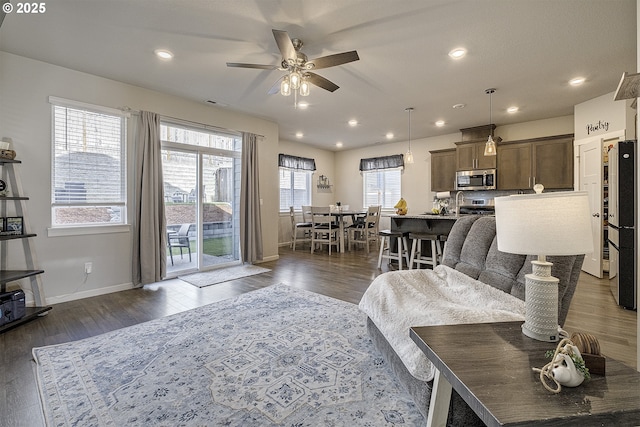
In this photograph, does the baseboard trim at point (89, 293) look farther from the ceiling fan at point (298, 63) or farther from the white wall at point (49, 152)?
the ceiling fan at point (298, 63)

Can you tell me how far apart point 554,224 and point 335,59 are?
2.25m

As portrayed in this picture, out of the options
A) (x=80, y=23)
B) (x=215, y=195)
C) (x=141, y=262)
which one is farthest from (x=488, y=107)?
(x=141, y=262)

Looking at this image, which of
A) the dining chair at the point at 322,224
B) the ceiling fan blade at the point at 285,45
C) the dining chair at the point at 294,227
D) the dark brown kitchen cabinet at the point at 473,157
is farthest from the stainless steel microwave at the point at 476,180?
the ceiling fan blade at the point at 285,45

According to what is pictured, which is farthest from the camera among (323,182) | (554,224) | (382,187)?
(323,182)

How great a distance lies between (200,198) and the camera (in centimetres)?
486

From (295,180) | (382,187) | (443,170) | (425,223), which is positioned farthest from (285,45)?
(382,187)

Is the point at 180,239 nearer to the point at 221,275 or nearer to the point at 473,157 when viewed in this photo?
the point at 221,275

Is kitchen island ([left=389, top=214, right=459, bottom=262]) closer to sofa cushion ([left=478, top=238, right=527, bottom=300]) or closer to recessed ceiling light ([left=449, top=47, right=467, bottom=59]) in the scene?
recessed ceiling light ([left=449, top=47, right=467, bottom=59])

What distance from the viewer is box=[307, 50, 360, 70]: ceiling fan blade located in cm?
255

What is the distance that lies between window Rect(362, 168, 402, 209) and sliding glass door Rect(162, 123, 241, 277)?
4329mm

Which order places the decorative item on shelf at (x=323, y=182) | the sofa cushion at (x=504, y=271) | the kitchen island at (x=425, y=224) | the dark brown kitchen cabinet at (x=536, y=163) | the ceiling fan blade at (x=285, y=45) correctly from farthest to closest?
the decorative item on shelf at (x=323, y=182), the dark brown kitchen cabinet at (x=536, y=163), the kitchen island at (x=425, y=224), the ceiling fan blade at (x=285, y=45), the sofa cushion at (x=504, y=271)

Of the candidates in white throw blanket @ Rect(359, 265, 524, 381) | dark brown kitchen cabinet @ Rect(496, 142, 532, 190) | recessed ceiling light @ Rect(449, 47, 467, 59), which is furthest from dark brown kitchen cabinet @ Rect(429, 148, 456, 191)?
white throw blanket @ Rect(359, 265, 524, 381)

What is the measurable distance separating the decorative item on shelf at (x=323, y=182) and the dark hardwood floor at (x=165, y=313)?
4044mm

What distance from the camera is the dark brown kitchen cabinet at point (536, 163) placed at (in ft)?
17.2
